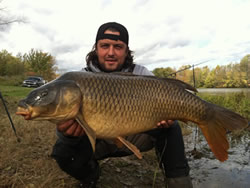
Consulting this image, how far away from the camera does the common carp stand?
1.22 metres

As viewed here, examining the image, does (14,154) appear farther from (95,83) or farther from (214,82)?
(214,82)

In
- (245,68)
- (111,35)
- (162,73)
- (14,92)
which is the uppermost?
(245,68)

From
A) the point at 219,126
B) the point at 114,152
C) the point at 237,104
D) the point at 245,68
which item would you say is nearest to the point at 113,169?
the point at 114,152

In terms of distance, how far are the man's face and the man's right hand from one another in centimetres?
100

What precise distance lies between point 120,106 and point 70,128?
0.41 meters

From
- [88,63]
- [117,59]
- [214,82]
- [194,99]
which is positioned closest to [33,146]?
[88,63]

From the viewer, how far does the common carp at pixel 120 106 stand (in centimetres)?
122

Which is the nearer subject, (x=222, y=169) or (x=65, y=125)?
(x=65, y=125)

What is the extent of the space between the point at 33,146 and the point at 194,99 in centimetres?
211

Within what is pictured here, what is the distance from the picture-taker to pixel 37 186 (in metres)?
1.55

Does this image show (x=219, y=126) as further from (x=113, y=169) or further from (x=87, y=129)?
(x=113, y=169)

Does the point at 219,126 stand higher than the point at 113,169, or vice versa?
the point at 219,126

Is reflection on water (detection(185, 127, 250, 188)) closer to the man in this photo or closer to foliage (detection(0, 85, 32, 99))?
the man

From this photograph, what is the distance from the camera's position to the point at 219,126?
161 cm
